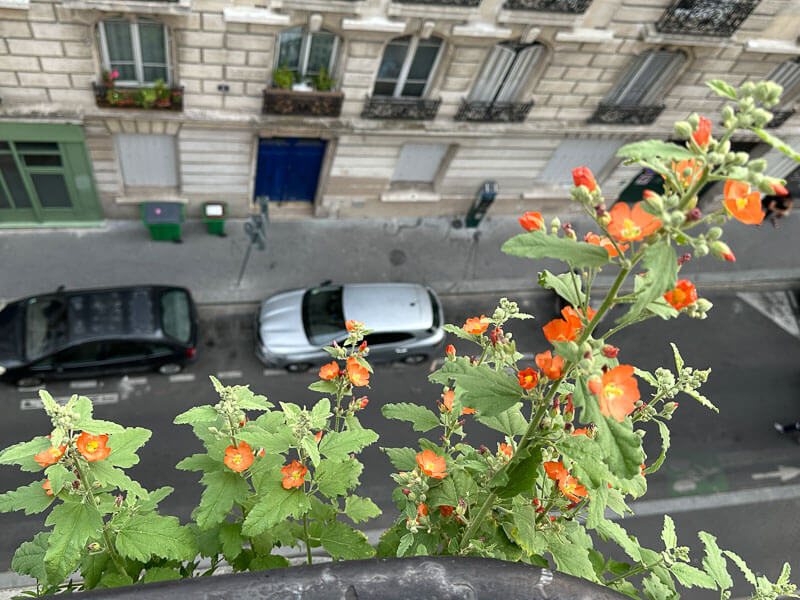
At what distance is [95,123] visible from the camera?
14.0 metres

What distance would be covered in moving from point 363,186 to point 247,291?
172 inches

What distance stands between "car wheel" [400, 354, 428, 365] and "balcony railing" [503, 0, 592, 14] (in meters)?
8.06

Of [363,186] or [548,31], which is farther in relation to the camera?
[363,186]

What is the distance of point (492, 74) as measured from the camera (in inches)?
587

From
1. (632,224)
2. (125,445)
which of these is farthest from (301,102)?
(632,224)

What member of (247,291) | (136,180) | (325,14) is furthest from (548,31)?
(136,180)

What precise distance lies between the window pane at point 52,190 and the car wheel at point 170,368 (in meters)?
5.44

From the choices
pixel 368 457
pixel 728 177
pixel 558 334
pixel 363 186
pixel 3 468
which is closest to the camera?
pixel 728 177

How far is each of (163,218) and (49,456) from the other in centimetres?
1319

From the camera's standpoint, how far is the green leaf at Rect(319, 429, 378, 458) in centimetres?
455

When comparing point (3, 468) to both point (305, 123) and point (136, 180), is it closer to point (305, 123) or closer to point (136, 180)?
point (136, 180)

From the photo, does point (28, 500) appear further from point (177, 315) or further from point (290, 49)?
point (290, 49)

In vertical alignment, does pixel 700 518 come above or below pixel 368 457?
above

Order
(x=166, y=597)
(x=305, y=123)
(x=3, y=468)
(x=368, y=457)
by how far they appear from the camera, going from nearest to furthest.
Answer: (x=166, y=597), (x=3, y=468), (x=368, y=457), (x=305, y=123)
